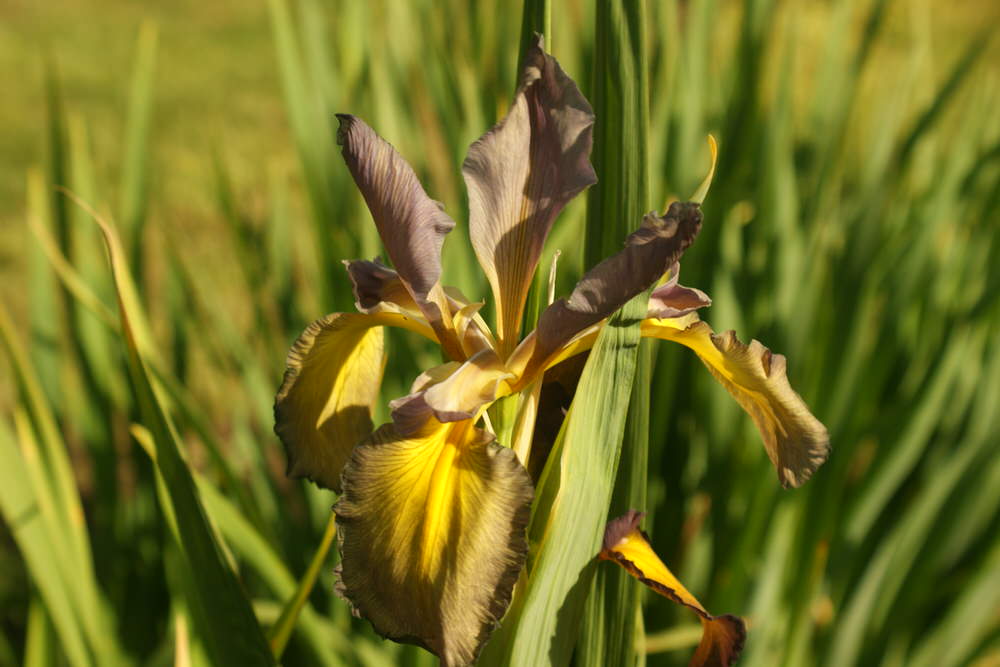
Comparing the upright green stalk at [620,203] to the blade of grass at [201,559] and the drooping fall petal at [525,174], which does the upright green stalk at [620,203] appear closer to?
the drooping fall petal at [525,174]

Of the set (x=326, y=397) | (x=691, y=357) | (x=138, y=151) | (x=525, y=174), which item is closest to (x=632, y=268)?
(x=525, y=174)

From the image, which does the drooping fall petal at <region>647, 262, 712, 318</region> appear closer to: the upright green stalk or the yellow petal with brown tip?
the upright green stalk

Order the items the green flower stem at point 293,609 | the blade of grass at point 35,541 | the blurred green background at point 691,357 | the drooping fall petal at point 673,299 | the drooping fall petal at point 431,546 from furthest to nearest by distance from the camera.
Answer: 1. the blurred green background at point 691,357
2. the blade of grass at point 35,541
3. the green flower stem at point 293,609
4. the drooping fall petal at point 673,299
5. the drooping fall petal at point 431,546

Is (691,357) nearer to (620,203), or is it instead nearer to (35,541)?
(620,203)

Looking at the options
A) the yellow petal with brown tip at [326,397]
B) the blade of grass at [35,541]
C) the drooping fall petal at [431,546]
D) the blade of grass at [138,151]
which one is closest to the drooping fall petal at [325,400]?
the yellow petal with brown tip at [326,397]

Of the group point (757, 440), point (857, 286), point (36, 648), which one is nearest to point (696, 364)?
point (757, 440)

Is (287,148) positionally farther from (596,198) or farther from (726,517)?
(596,198)
